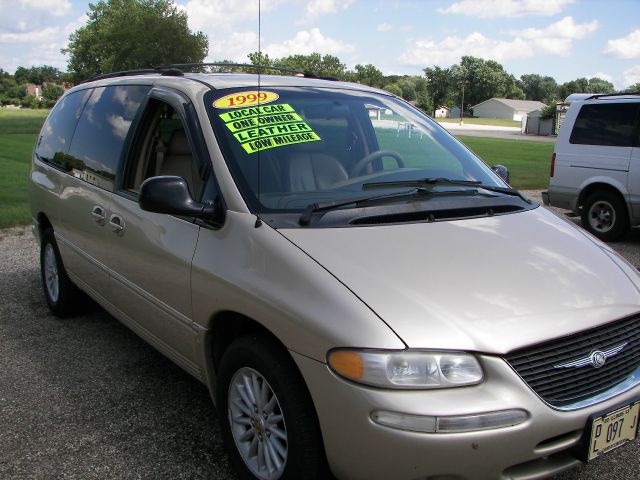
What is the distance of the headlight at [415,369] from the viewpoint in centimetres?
200

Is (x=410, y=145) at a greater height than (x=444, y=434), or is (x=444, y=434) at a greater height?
(x=410, y=145)

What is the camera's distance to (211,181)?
2.87 meters

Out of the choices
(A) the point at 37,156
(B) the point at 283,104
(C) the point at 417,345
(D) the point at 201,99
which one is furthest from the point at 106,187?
(C) the point at 417,345

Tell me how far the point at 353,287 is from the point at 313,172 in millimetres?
954

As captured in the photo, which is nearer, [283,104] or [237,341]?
[237,341]

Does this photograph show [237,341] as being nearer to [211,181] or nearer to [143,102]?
[211,181]

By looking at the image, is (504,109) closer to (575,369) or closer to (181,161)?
(181,161)

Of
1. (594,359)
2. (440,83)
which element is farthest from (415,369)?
(440,83)

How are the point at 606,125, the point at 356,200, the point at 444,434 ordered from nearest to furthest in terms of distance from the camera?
the point at 444,434
the point at 356,200
the point at 606,125

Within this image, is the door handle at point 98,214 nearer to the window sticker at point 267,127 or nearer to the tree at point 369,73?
the window sticker at point 267,127

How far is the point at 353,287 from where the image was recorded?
85.8 inches

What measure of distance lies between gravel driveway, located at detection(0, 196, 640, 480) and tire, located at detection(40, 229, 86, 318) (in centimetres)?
11

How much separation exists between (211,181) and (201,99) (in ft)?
1.76

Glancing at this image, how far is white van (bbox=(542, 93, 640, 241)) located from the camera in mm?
8156
